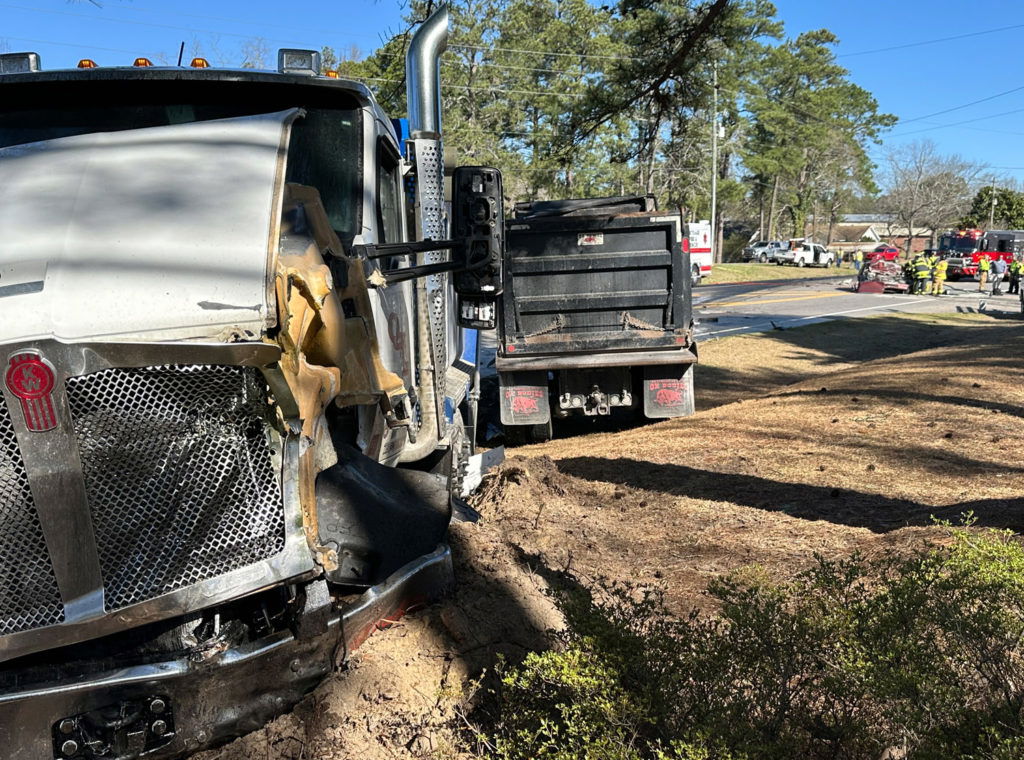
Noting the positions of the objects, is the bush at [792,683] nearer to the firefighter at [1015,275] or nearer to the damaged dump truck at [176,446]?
the damaged dump truck at [176,446]

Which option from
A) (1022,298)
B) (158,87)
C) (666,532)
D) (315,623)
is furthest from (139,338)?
(1022,298)

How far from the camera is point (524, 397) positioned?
9.90m

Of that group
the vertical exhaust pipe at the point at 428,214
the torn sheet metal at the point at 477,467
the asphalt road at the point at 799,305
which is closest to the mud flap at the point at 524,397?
the torn sheet metal at the point at 477,467

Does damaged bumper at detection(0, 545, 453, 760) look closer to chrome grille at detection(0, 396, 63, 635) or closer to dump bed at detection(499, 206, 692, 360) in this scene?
chrome grille at detection(0, 396, 63, 635)

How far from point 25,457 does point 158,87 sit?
2.20 meters

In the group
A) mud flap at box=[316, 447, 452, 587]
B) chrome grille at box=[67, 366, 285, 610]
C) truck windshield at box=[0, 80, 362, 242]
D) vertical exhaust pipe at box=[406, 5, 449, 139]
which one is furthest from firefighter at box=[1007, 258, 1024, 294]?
chrome grille at box=[67, 366, 285, 610]

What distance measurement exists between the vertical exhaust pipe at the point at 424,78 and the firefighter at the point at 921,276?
3157cm

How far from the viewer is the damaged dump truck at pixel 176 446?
2287 mm

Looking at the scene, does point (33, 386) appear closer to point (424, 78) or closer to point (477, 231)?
point (477, 231)

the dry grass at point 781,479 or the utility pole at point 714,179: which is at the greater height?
the utility pole at point 714,179

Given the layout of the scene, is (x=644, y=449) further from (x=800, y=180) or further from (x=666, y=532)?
(x=800, y=180)

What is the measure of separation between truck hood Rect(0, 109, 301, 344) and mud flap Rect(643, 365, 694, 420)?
7.35 metres

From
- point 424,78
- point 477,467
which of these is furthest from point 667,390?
point 424,78

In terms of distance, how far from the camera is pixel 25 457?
222 centimetres
